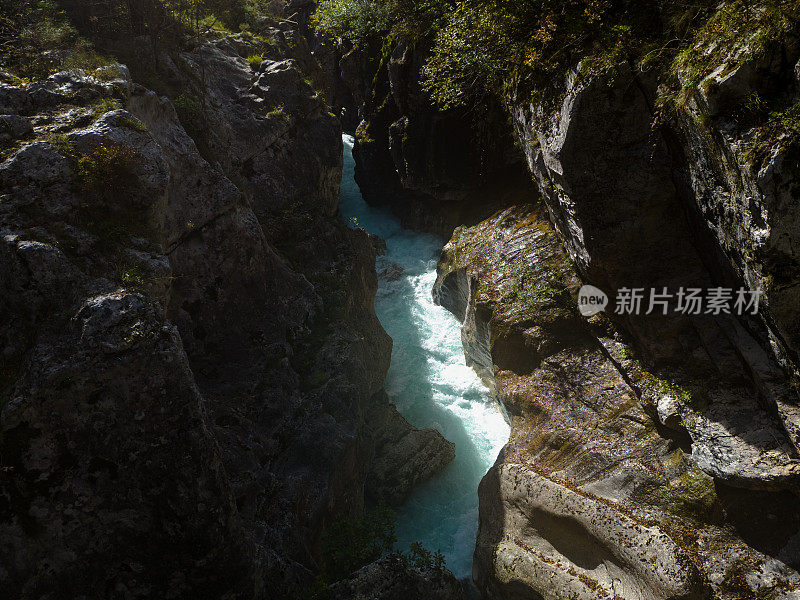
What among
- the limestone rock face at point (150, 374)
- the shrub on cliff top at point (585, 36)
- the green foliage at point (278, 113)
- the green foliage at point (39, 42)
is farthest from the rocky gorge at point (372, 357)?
the green foliage at point (278, 113)

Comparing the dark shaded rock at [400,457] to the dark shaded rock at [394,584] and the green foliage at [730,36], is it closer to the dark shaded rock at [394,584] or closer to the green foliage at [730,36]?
the dark shaded rock at [394,584]

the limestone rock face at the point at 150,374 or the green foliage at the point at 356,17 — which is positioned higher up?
the green foliage at the point at 356,17

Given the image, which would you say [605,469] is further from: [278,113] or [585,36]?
[278,113]

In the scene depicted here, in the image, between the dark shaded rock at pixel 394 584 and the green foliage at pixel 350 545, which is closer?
the dark shaded rock at pixel 394 584

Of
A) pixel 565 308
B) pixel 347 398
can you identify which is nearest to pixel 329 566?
pixel 347 398

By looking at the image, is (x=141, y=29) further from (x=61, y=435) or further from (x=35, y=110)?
(x=61, y=435)

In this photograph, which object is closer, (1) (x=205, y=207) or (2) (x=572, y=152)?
(2) (x=572, y=152)

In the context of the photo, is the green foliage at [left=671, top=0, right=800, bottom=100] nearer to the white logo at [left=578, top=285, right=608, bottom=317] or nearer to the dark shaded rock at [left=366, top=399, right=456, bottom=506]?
the white logo at [left=578, top=285, right=608, bottom=317]
